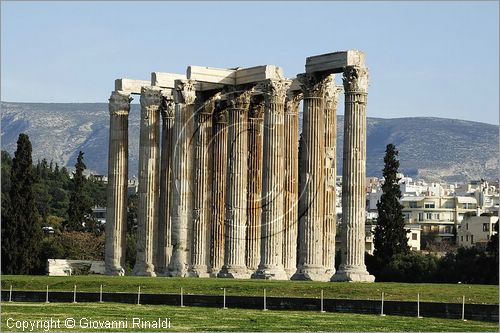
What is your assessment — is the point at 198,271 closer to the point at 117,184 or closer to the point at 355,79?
the point at 117,184

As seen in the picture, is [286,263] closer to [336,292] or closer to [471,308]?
[336,292]

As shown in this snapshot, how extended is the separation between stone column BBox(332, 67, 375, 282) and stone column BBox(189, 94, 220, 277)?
54.3ft

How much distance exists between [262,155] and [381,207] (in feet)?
107

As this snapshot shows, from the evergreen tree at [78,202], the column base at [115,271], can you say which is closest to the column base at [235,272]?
the column base at [115,271]

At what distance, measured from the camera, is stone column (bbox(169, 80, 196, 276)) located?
9012 centimetres

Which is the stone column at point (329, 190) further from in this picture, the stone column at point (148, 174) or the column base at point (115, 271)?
the column base at point (115, 271)

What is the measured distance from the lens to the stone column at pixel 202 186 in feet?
299

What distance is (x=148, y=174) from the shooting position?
94125 mm

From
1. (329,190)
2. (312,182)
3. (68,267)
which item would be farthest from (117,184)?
(312,182)

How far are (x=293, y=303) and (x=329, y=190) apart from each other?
19.1m

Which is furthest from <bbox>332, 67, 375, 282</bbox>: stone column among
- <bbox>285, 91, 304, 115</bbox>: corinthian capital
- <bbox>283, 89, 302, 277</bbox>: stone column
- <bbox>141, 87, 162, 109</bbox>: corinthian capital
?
<bbox>141, 87, 162, 109</bbox>: corinthian capital

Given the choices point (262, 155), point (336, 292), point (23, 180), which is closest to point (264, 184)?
point (262, 155)

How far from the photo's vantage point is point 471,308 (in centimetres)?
5588

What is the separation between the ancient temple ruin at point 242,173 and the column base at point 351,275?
0.08 meters
